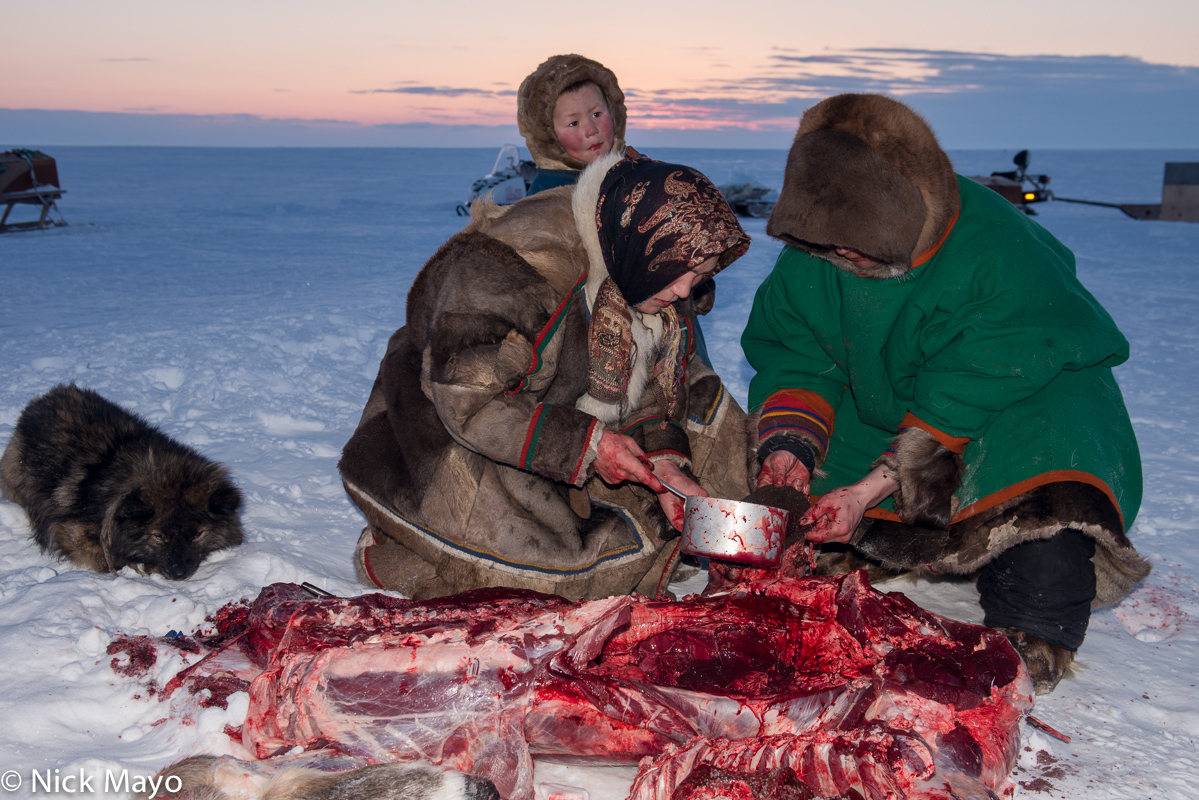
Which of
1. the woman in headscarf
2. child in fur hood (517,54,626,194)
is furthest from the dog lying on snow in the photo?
child in fur hood (517,54,626,194)

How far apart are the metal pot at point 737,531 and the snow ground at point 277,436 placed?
611 mm

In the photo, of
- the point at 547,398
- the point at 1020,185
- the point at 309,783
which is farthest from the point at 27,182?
the point at 1020,185

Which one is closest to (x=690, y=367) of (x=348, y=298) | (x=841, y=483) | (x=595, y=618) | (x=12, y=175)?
(x=841, y=483)

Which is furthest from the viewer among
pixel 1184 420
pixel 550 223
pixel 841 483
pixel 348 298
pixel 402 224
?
pixel 402 224

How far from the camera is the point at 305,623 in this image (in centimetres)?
211

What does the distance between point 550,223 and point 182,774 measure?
176cm

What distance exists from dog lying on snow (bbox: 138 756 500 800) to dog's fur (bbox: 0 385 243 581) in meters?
1.35

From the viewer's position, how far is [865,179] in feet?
7.32

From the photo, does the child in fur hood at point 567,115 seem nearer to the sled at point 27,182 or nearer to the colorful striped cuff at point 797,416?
the colorful striped cuff at point 797,416

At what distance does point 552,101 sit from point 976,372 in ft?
8.60

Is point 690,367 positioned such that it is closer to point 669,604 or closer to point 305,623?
point 669,604

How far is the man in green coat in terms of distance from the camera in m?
2.29

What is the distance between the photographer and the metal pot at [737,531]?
2205mm

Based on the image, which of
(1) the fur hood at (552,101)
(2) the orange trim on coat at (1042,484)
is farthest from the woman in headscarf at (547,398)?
(1) the fur hood at (552,101)
